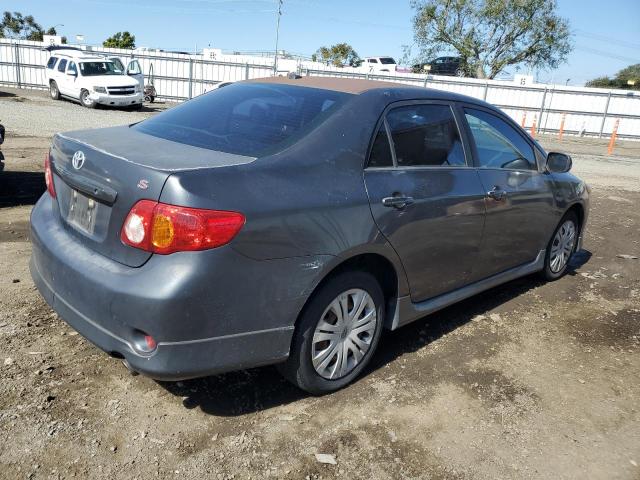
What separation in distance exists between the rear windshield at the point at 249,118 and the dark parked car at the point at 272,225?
14 mm

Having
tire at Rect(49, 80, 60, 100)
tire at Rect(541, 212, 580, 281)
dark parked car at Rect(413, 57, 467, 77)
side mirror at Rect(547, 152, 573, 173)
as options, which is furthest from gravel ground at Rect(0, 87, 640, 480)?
dark parked car at Rect(413, 57, 467, 77)

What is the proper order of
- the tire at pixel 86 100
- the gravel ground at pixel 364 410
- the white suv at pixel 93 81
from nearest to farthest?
the gravel ground at pixel 364 410 < the white suv at pixel 93 81 < the tire at pixel 86 100

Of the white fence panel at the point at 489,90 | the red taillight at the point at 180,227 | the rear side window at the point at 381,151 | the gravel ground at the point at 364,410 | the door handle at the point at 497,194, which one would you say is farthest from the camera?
the white fence panel at the point at 489,90

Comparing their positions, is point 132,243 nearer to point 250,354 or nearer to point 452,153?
point 250,354

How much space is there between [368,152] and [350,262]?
0.61 metres

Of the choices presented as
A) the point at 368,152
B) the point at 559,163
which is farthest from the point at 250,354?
the point at 559,163

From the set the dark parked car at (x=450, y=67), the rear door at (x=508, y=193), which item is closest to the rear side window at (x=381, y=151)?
the rear door at (x=508, y=193)

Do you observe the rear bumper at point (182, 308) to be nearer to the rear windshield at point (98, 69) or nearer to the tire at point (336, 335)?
the tire at point (336, 335)

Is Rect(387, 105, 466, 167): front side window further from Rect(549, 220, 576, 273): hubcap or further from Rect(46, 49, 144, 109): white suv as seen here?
Rect(46, 49, 144, 109): white suv

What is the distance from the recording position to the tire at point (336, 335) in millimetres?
2873

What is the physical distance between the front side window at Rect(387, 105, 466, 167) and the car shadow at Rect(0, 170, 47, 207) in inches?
196

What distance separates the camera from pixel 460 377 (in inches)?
138

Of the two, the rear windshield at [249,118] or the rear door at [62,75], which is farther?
the rear door at [62,75]

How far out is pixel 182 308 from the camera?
93.7 inches
